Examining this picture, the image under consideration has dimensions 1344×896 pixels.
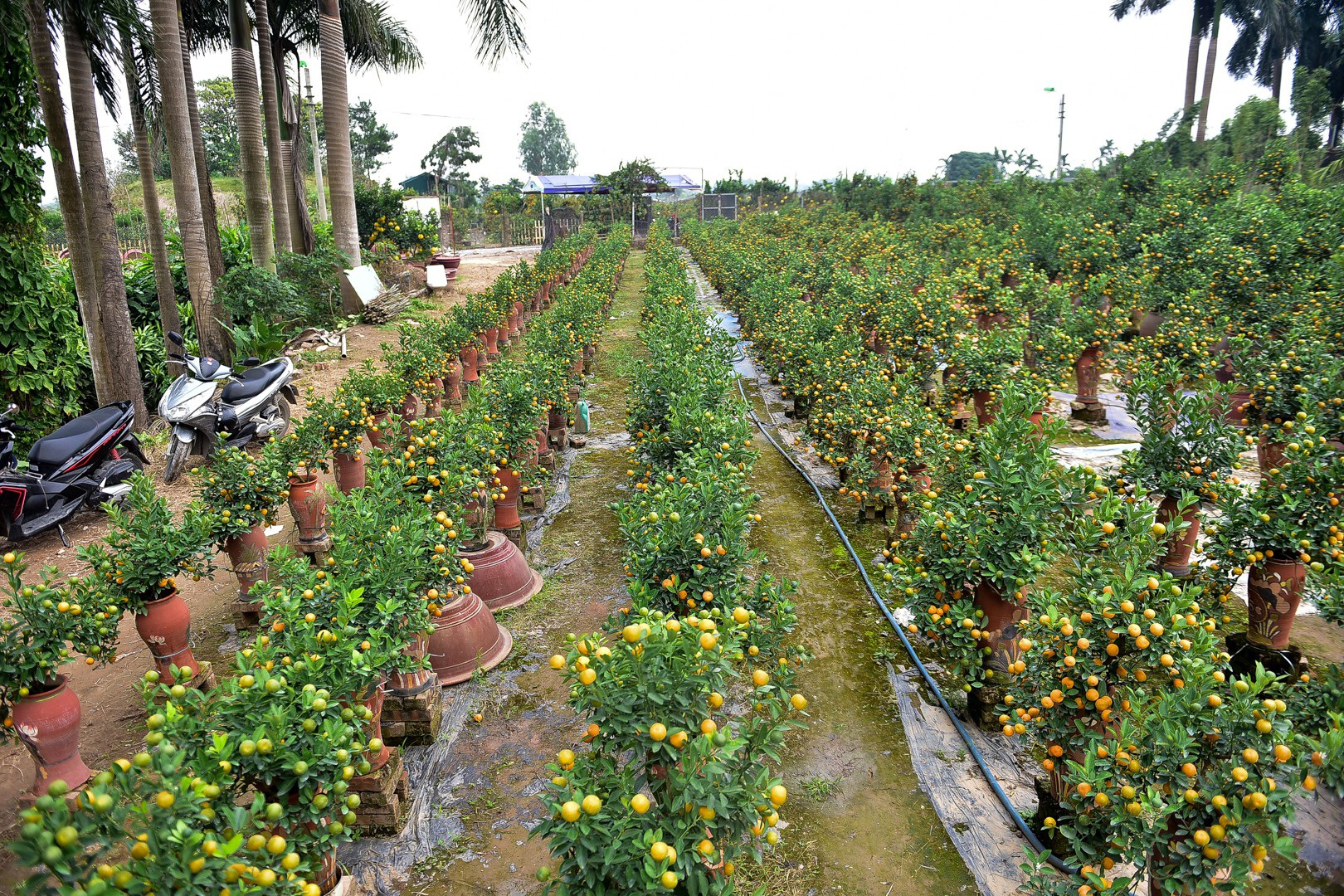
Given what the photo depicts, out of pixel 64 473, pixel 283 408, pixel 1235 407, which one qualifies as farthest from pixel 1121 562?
pixel 283 408

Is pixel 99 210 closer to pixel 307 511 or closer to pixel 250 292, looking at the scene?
pixel 250 292

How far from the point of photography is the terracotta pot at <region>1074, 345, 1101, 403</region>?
8641 mm

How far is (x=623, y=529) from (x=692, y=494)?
43 centimetres

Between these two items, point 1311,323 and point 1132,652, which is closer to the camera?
point 1132,652

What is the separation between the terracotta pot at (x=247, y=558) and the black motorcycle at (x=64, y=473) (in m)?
1.45

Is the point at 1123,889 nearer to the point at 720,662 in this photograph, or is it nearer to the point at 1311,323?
the point at 720,662

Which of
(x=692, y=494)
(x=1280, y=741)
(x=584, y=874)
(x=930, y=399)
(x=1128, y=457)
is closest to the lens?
(x=584, y=874)

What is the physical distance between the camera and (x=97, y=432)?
21.5 ft

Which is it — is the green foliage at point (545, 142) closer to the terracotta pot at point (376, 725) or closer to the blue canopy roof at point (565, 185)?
the blue canopy roof at point (565, 185)

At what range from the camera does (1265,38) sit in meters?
25.4

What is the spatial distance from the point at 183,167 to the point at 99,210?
4.53 feet

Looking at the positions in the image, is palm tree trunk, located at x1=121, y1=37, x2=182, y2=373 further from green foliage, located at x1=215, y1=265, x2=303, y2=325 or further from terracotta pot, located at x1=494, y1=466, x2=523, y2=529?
terracotta pot, located at x1=494, y1=466, x2=523, y2=529

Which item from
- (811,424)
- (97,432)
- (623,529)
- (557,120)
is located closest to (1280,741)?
(623,529)

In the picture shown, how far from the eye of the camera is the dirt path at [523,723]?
3271 millimetres
